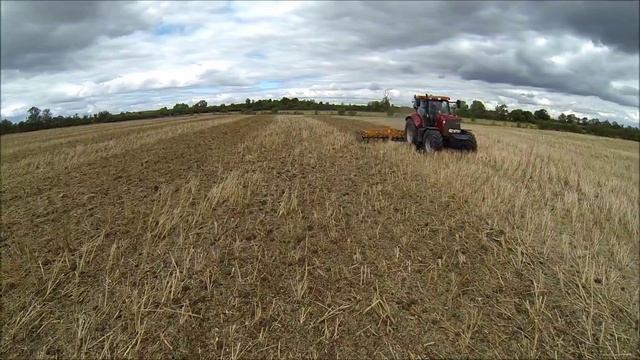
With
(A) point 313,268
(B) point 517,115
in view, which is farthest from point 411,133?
(B) point 517,115

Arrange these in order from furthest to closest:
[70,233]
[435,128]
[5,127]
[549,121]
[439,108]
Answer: [549,121]
[439,108]
[435,128]
[5,127]
[70,233]

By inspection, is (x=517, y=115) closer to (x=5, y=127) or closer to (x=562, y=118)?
(x=562, y=118)

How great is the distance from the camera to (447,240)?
6.93 meters

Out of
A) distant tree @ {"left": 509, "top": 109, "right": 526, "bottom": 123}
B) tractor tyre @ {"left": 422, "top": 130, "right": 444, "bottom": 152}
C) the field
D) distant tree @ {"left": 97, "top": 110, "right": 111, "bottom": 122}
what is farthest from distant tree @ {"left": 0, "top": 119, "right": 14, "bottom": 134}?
distant tree @ {"left": 509, "top": 109, "right": 526, "bottom": 123}

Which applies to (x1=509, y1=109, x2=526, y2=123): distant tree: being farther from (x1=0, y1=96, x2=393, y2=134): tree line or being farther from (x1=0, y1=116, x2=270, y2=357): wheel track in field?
(x1=0, y1=116, x2=270, y2=357): wheel track in field

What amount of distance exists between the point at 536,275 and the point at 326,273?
3091 mm

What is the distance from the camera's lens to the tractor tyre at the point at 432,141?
49.7ft

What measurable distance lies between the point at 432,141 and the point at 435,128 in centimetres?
85

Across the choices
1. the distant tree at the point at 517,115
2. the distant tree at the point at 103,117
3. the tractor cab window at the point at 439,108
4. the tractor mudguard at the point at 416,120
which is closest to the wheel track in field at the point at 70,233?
the tractor mudguard at the point at 416,120

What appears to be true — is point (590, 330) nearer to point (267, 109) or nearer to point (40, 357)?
point (40, 357)

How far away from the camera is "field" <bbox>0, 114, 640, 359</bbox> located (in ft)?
15.8

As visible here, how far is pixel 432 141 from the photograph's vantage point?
1520cm

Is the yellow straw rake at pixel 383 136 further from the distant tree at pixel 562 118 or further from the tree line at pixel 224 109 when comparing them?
the distant tree at pixel 562 118

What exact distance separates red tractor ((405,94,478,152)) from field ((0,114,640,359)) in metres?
5.04
